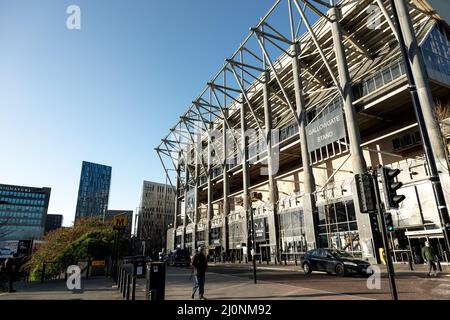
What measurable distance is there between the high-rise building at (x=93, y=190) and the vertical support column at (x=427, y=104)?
130 metres

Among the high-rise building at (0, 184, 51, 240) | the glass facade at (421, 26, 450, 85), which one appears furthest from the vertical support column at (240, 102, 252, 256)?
the high-rise building at (0, 184, 51, 240)

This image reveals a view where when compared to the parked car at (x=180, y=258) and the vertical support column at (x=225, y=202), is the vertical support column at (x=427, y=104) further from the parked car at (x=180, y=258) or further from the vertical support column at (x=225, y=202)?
the vertical support column at (x=225, y=202)

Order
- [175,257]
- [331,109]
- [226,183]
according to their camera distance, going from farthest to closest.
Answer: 1. [226,183]
2. [175,257]
3. [331,109]

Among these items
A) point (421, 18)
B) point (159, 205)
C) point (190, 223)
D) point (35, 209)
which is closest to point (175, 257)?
point (190, 223)

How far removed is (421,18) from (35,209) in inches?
5187

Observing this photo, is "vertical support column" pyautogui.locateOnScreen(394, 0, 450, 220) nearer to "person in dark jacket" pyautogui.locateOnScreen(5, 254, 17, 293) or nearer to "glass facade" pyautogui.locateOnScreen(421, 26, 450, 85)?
"glass facade" pyautogui.locateOnScreen(421, 26, 450, 85)

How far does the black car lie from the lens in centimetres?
1312

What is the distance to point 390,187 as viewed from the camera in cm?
634

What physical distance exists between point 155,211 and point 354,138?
10618cm

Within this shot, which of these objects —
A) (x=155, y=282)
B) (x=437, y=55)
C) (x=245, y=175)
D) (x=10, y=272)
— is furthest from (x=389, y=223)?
(x=245, y=175)

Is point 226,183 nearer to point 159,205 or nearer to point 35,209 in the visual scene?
point 159,205

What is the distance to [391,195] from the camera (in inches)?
247

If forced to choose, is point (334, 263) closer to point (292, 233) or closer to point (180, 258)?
point (292, 233)

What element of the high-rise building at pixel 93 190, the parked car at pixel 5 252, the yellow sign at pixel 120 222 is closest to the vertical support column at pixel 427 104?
the yellow sign at pixel 120 222
